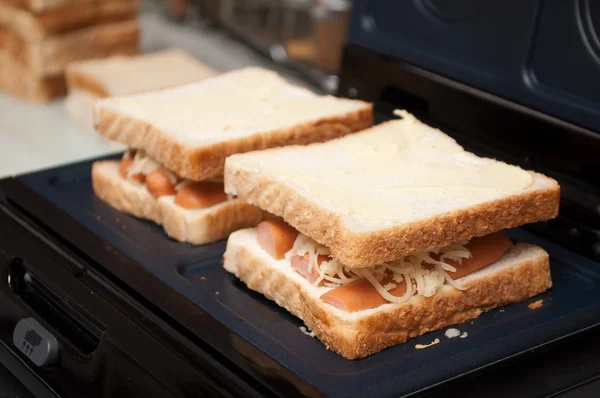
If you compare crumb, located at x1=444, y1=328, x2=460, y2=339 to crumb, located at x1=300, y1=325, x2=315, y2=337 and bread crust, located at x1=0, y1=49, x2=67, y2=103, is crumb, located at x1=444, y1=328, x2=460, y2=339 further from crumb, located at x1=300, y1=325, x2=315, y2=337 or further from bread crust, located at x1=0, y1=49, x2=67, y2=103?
bread crust, located at x1=0, y1=49, x2=67, y2=103

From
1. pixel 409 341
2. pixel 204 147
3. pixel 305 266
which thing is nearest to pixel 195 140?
pixel 204 147

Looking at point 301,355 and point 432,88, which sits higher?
point 432,88

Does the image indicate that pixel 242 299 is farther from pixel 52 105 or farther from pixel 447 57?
pixel 52 105

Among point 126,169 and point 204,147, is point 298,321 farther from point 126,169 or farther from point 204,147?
point 126,169

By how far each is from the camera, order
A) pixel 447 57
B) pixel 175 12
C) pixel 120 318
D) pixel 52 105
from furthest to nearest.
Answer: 1. pixel 175 12
2. pixel 52 105
3. pixel 447 57
4. pixel 120 318

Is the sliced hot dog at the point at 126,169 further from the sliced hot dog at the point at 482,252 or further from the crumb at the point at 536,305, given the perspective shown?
the crumb at the point at 536,305

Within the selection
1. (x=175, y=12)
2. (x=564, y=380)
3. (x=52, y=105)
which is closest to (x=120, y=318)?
(x=564, y=380)
